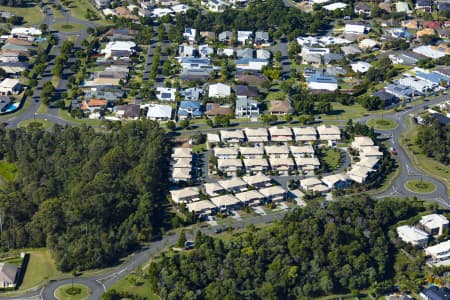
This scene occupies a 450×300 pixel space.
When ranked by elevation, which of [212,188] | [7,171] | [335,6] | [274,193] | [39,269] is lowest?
[7,171]

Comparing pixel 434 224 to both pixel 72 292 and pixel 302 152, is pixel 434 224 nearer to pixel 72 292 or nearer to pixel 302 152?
pixel 302 152

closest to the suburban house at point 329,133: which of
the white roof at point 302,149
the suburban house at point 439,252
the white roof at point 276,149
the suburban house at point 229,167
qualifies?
the white roof at point 302,149

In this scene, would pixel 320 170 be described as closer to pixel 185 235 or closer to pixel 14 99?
pixel 185 235

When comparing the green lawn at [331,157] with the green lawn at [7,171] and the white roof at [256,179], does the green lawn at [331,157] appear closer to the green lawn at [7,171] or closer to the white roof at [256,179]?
the white roof at [256,179]

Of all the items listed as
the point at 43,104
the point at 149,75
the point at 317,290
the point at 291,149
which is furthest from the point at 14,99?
the point at 317,290

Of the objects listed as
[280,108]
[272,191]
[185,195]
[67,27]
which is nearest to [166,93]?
[280,108]
